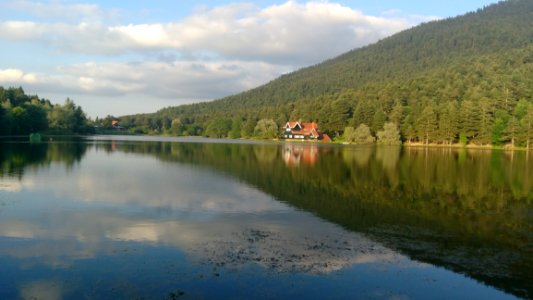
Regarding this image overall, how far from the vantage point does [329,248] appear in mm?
15352

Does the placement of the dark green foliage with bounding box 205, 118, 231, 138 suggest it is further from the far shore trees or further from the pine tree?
the pine tree

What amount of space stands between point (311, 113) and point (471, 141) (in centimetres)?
5698

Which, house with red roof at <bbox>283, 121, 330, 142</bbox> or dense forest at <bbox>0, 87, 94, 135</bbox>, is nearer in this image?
dense forest at <bbox>0, 87, 94, 135</bbox>

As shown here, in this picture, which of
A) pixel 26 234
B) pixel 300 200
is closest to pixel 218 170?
pixel 300 200

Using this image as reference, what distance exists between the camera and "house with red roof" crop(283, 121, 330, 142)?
466 ft

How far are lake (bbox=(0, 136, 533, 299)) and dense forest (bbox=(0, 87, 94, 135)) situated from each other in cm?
9505

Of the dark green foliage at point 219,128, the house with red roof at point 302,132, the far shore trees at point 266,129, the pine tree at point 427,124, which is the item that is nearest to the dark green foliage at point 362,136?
the pine tree at point 427,124

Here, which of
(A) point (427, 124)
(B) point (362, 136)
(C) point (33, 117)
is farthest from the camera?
(C) point (33, 117)

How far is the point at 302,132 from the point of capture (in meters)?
147

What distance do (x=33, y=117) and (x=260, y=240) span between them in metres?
128

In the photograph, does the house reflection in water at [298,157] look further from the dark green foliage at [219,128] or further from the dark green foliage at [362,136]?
the dark green foliage at [219,128]

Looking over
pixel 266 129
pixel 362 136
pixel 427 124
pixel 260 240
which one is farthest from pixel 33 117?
pixel 260 240

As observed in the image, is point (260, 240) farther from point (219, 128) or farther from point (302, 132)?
point (219, 128)

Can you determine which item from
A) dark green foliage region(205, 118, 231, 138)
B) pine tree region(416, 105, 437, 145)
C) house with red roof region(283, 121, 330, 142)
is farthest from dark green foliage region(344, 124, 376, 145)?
dark green foliage region(205, 118, 231, 138)
